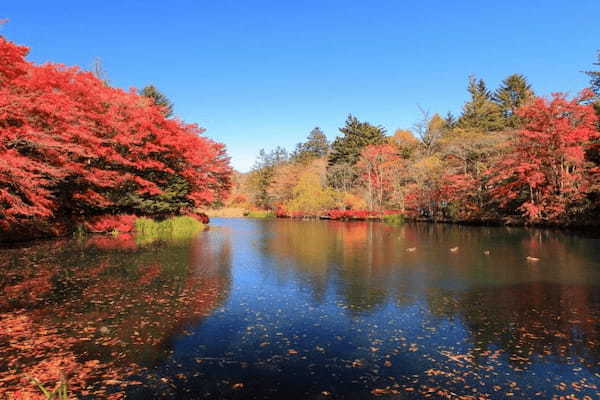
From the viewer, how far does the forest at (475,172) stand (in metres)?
24.0

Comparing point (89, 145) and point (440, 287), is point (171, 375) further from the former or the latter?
point (89, 145)

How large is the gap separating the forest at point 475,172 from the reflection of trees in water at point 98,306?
22.4 metres

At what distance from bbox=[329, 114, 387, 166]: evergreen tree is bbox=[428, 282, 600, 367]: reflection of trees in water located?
43369 millimetres

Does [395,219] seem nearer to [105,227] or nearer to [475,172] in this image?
[475,172]

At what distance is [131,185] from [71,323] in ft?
57.7

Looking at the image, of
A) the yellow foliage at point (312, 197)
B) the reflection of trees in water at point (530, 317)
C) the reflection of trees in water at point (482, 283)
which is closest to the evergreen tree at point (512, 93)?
the yellow foliage at point (312, 197)

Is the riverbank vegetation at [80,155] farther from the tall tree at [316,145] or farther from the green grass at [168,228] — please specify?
the tall tree at [316,145]

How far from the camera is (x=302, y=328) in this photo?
6.31 m

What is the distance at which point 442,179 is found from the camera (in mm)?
34781

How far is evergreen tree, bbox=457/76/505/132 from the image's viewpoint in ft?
158

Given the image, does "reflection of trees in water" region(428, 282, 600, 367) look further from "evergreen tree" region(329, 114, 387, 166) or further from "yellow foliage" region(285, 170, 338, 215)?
"evergreen tree" region(329, 114, 387, 166)

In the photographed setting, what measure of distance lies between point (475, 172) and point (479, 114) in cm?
1968

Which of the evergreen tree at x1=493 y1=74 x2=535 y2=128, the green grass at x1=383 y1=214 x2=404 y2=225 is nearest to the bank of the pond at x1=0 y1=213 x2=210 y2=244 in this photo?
the green grass at x1=383 y1=214 x2=404 y2=225

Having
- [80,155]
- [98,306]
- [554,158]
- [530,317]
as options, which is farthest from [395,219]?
[98,306]
